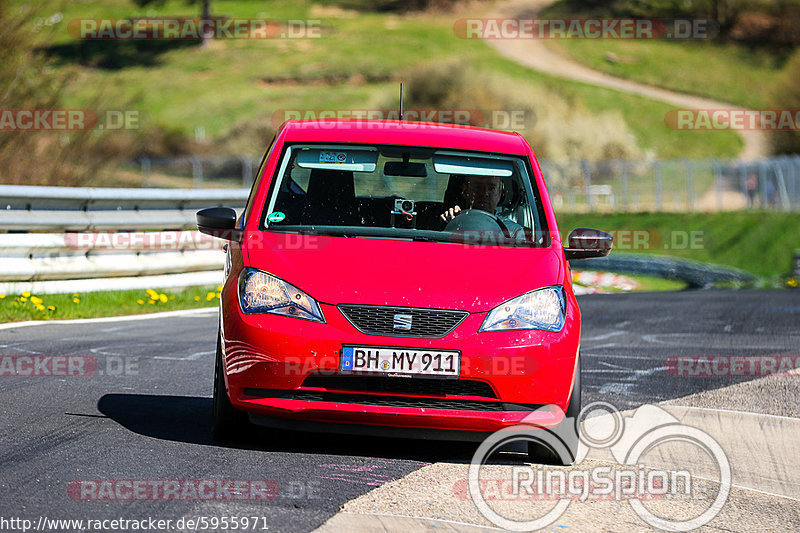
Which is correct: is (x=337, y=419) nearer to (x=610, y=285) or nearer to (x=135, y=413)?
(x=135, y=413)

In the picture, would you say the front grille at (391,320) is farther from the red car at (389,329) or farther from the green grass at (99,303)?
the green grass at (99,303)

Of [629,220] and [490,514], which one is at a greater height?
[490,514]

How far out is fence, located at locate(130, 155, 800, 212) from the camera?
127 ft

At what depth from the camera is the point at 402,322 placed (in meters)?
5.82

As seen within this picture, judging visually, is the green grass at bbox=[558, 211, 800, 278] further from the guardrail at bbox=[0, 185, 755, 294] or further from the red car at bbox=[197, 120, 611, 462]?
the red car at bbox=[197, 120, 611, 462]

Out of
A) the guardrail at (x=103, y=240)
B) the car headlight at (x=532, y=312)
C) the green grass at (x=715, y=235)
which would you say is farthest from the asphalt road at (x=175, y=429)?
the green grass at (x=715, y=235)

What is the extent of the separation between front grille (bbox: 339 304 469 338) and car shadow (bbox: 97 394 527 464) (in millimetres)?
718

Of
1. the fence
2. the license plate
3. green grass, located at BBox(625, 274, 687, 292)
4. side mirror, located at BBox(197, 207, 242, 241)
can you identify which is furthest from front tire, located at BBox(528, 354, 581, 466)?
the fence

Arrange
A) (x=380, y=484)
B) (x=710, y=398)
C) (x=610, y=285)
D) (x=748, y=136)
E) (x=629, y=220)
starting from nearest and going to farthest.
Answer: (x=380, y=484), (x=710, y=398), (x=610, y=285), (x=629, y=220), (x=748, y=136)

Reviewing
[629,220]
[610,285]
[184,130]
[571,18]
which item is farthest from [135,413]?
[571,18]

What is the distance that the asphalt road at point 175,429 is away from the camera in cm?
499

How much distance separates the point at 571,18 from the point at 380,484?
289ft

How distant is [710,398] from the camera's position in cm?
827

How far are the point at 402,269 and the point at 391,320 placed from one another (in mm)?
332
